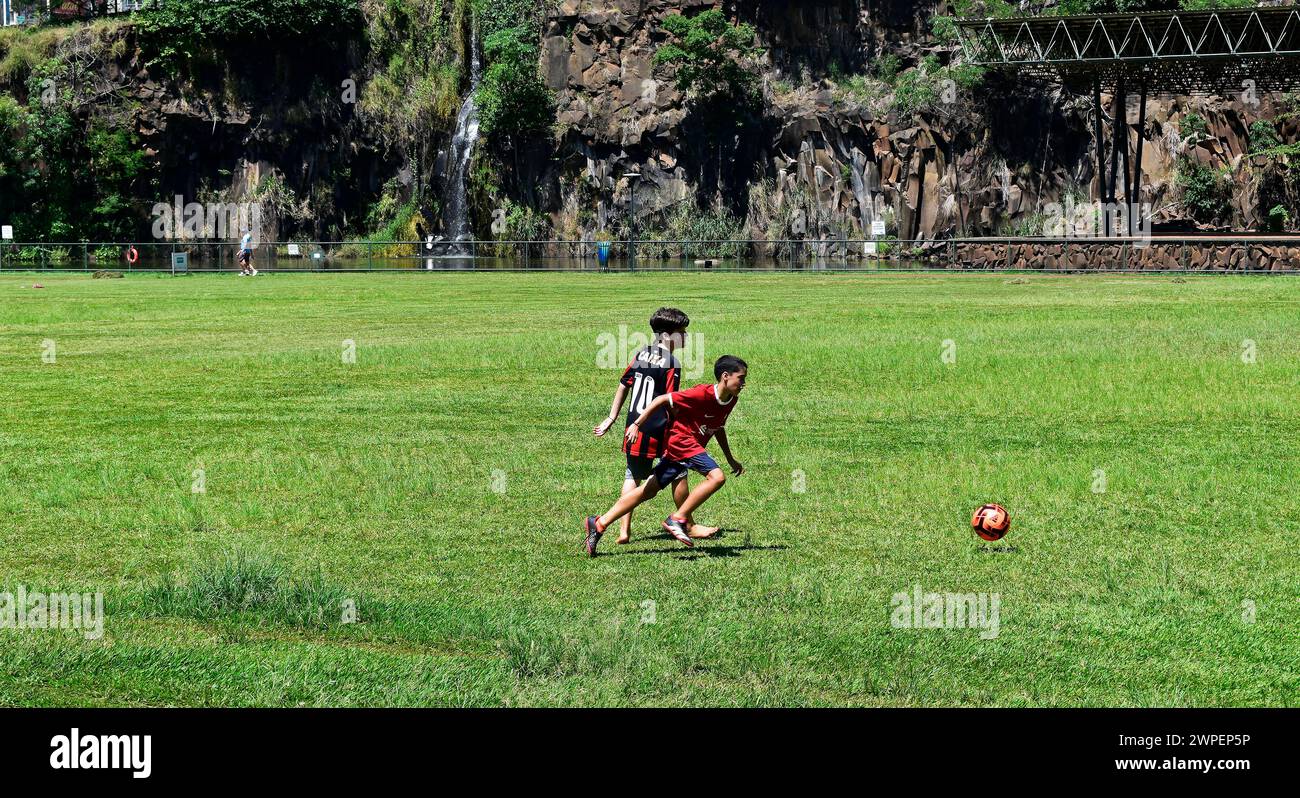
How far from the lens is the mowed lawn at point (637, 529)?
7664 millimetres

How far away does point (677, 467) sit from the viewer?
1031cm

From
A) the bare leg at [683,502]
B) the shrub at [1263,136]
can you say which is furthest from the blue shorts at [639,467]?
the shrub at [1263,136]

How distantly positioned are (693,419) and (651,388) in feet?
1.25

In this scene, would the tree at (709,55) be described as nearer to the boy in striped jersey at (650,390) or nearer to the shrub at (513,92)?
the shrub at (513,92)

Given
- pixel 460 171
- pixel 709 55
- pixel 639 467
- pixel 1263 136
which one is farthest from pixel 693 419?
pixel 460 171

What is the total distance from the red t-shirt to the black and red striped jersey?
8cm

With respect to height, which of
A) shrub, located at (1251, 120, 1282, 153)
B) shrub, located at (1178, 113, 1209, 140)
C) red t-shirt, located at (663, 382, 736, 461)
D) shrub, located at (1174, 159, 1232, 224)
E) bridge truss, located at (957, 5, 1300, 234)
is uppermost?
bridge truss, located at (957, 5, 1300, 234)

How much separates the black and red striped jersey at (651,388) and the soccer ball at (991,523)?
2.47m

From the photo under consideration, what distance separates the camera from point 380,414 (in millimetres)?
17750

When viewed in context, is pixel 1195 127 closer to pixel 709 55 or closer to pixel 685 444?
pixel 709 55

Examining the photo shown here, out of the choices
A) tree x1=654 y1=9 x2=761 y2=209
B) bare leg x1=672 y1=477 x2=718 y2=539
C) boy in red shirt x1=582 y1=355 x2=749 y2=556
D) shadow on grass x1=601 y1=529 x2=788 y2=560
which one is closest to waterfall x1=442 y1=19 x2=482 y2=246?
tree x1=654 y1=9 x2=761 y2=209

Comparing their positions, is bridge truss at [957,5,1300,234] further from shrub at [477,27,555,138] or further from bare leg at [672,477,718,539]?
bare leg at [672,477,718,539]

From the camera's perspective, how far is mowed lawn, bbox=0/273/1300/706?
766 centimetres
